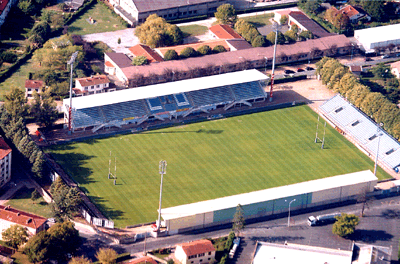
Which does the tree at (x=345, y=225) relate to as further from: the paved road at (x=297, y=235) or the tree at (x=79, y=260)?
the tree at (x=79, y=260)

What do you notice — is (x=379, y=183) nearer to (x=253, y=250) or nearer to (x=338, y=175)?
(x=338, y=175)

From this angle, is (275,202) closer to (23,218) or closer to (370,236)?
(370,236)

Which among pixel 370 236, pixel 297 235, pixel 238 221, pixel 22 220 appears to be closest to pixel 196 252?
pixel 238 221

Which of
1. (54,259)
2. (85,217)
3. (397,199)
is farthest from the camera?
(397,199)

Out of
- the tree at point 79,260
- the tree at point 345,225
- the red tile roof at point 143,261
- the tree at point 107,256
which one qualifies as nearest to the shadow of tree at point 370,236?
the tree at point 345,225

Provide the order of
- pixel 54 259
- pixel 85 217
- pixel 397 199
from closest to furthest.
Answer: pixel 54 259 → pixel 85 217 → pixel 397 199

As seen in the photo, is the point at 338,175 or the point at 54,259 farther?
the point at 338,175

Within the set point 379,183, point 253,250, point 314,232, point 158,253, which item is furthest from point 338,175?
point 158,253
